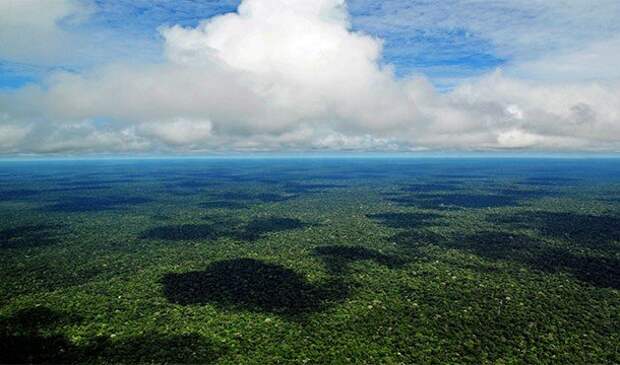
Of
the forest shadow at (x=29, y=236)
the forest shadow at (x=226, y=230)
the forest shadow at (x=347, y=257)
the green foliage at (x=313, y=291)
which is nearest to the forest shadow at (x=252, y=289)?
the green foliage at (x=313, y=291)

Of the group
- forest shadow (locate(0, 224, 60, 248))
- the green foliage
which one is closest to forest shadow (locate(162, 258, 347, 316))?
the green foliage

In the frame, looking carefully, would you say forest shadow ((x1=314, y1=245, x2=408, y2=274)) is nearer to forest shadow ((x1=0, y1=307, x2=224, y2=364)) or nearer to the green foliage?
the green foliage

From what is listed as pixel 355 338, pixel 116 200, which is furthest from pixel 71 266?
pixel 116 200

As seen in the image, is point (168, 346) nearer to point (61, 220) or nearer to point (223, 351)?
point (223, 351)

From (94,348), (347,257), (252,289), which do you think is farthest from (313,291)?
(94,348)

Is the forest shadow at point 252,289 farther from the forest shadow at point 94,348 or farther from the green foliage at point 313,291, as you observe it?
the forest shadow at point 94,348

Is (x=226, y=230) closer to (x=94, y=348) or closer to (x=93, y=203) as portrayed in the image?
(x=94, y=348)
